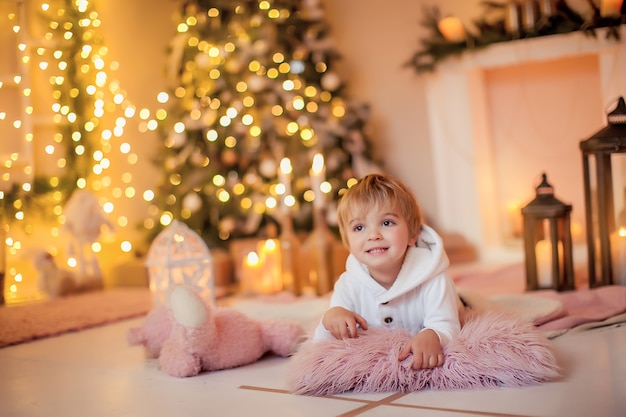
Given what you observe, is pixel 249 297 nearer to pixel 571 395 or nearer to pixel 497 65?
pixel 497 65

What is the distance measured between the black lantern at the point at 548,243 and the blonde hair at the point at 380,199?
97 cm

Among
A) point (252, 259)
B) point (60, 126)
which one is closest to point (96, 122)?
point (60, 126)

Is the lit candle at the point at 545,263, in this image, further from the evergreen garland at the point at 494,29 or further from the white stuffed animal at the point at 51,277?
the white stuffed animal at the point at 51,277

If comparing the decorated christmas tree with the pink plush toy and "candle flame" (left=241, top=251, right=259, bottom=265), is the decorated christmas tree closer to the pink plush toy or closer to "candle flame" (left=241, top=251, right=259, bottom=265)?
"candle flame" (left=241, top=251, right=259, bottom=265)

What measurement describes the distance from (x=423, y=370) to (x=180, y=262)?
4.04 feet

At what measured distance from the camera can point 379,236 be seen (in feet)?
6.30

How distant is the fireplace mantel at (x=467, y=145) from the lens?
421 centimetres

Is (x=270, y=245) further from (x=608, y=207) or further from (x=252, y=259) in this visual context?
(x=608, y=207)

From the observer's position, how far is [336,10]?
4.88 metres

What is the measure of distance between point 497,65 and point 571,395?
266 cm

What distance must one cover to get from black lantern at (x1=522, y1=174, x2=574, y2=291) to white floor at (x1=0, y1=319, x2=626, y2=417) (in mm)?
549

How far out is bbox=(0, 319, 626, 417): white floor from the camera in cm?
158

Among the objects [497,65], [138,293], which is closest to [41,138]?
[138,293]

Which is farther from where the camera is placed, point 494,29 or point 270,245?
point 494,29
